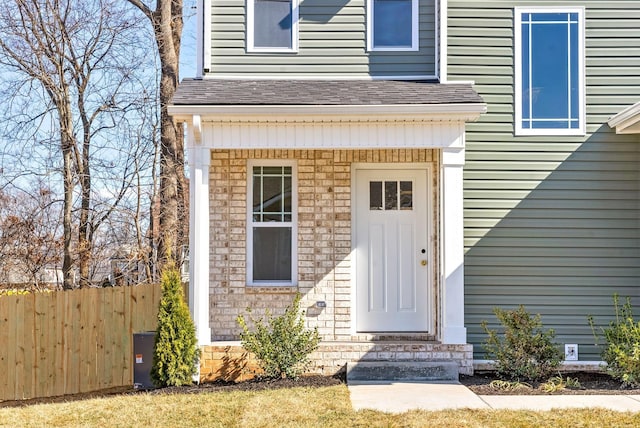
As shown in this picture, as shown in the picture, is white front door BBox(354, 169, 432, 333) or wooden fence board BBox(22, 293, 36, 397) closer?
white front door BBox(354, 169, 432, 333)

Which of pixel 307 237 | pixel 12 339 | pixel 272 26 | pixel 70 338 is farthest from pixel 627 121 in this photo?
pixel 12 339

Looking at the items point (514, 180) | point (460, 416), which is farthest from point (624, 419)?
point (514, 180)

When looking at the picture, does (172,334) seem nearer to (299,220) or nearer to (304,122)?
(299,220)

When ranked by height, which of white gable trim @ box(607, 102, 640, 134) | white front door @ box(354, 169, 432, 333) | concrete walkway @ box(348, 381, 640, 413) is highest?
white gable trim @ box(607, 102, 640, 134)

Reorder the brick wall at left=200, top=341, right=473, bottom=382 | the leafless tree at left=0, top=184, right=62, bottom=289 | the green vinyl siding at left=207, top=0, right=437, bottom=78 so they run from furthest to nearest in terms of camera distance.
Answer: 1. the leafless tree at left=0, top=184, right=62, bottom=289
2. the green vinyl siding at left=207, top=0, right=437, bottom=78
3. the brick wall at left=200, top=341, right=473, bottom=382

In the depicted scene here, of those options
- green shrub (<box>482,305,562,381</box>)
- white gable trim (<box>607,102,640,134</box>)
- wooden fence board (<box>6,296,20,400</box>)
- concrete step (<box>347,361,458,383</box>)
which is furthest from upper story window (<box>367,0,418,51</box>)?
wooden fence board (<box>6,296,20,400</box>)

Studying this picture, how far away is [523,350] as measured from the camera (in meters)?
7.61

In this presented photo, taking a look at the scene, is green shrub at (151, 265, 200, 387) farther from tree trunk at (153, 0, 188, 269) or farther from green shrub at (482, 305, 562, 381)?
tree trunk at (153, 0, 188, 269)

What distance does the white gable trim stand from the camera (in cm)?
772

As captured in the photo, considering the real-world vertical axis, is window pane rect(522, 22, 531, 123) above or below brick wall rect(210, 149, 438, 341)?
above

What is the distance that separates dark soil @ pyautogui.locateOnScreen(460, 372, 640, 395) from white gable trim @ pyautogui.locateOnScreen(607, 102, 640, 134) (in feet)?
9.60

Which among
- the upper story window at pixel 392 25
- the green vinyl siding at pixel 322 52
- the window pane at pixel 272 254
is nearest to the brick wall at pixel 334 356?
the window pane at pixel 272 254

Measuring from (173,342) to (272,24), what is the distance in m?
4.16

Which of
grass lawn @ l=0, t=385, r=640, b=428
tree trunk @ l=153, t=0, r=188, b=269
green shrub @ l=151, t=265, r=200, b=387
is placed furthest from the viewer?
tree trunk @ l=153, t=0, r=188, b=269
